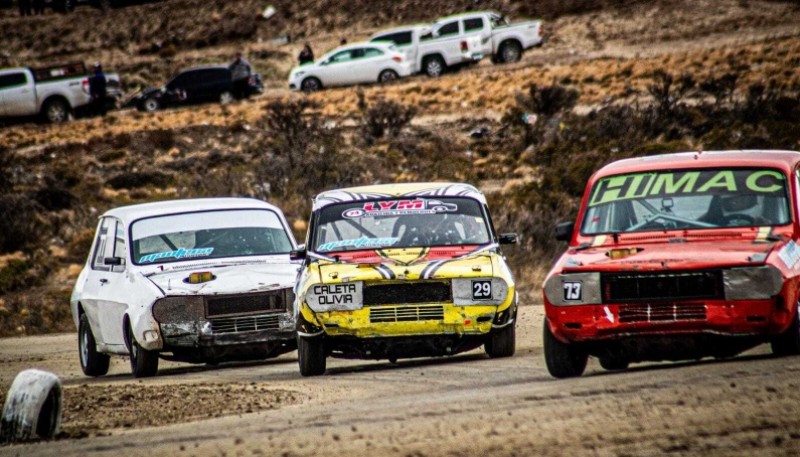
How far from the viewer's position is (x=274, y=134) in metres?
41.6

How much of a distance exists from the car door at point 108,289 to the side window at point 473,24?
34577 mm

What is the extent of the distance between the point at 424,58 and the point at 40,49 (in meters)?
31.3

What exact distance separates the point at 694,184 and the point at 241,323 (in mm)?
4526

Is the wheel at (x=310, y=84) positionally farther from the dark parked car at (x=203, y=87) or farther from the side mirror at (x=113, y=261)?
the side mirror at (x=113, y=261)

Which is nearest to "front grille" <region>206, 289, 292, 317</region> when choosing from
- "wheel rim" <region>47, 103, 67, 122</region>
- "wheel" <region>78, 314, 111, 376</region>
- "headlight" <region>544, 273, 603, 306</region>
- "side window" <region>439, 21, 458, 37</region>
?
"wheel" <region>78, 314, 111, 376</region>

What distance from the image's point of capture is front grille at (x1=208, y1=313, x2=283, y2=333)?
13.5m

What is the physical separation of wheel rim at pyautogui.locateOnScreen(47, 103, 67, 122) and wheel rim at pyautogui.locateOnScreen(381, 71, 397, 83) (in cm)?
1045

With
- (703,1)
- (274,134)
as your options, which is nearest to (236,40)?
(703,1)

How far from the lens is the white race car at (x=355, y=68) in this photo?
160 ft

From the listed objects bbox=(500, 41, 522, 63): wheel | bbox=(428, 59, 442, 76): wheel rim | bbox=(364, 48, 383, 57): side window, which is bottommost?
bbox=(428, 59, 442, 76): wheel rim

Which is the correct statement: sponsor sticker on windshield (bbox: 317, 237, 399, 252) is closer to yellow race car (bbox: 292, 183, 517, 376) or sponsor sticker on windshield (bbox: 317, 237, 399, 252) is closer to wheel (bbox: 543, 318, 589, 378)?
yellow race car (bbox: 292, 183, 517, 376)

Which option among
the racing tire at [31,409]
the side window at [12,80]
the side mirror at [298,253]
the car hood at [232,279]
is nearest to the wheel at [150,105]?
the side window at [12,80]

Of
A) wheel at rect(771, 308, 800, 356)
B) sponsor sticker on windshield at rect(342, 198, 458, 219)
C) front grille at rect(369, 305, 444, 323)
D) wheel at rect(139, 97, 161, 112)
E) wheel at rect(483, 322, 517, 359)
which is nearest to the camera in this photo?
wheel at rect(771, 308, 800, 356)

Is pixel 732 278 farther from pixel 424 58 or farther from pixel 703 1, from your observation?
pixel 703 1
